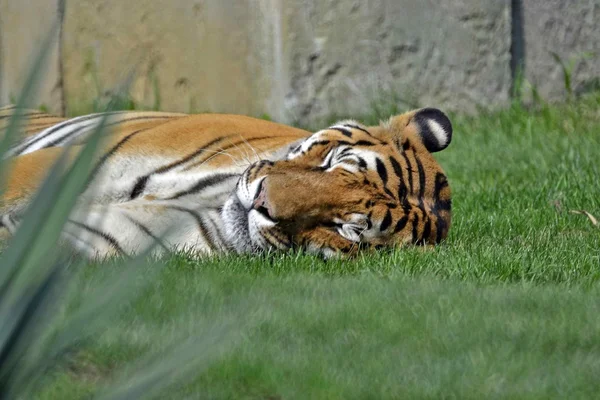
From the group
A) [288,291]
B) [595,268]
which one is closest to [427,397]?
[288,291]

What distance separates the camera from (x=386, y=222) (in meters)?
4.15

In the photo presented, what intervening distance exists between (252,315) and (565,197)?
3.08 metres

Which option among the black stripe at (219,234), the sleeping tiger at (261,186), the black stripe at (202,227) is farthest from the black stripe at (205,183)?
the black stripe at (219,234)

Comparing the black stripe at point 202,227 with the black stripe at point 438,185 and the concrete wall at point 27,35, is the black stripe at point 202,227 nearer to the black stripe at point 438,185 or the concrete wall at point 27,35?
the black stripe at point 438,185

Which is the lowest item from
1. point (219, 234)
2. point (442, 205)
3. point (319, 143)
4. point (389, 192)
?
point (219, 234)

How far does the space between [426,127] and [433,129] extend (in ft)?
0.11

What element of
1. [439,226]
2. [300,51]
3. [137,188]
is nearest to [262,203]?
[439,226]

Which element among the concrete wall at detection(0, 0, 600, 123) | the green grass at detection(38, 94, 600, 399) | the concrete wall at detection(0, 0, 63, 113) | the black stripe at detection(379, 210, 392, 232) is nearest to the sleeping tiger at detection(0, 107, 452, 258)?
the black stripe at detection(379, 210, 392, 232)

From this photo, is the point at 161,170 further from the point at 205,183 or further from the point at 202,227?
the point at 202,227

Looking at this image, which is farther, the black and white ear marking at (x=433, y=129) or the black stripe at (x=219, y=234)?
the black and white ear marking at (x=433, y=129)

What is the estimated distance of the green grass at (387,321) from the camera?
265cm

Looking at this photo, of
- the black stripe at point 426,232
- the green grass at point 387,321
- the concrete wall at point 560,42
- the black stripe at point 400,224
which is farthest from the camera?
the concrete wall at point 560,42

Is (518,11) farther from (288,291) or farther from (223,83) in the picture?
(288,291)

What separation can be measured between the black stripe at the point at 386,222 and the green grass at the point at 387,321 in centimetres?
14
